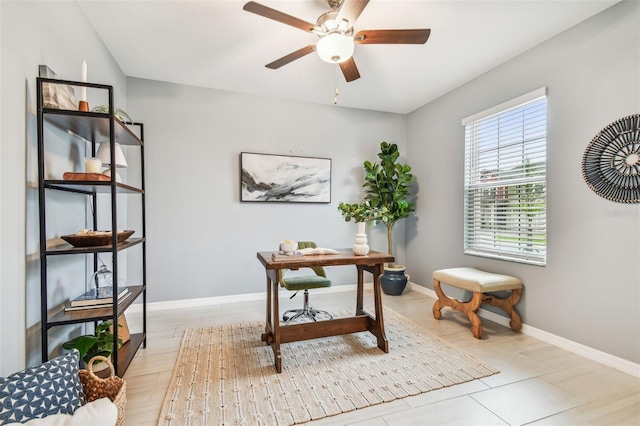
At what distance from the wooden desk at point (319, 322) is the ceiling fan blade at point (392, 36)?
1.63 meters

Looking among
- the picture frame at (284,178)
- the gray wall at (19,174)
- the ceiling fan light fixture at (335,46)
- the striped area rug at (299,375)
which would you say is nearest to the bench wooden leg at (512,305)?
the striped area rug at (299,375)

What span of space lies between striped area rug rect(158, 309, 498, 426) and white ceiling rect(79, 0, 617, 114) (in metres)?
2.73

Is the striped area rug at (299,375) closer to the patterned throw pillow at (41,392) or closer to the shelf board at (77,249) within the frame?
the patterned throw pillow at (41,392)

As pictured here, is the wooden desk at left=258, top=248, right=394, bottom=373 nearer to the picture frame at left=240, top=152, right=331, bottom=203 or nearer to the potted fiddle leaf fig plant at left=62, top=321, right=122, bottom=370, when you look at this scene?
the potted fiddle leaf fig plant at left=62, top=321, right=122, bottom=370

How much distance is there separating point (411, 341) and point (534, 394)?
0.94 m

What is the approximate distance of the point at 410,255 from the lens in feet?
14.7

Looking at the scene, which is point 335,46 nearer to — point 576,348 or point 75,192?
point 75,192

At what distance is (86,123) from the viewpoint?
1.81 m

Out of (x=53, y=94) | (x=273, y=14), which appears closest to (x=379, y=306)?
(x=273, y=14)

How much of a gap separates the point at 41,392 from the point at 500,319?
3563 mm

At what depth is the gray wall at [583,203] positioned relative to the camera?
6.86 feet

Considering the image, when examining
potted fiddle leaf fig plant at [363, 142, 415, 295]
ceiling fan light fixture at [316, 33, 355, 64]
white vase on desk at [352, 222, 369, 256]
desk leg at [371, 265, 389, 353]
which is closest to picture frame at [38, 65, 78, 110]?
ceiling fan light fixture at [316, 33, 355, 64]

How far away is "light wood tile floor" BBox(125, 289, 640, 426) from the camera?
161 cm

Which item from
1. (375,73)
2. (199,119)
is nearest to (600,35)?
(375,73)
